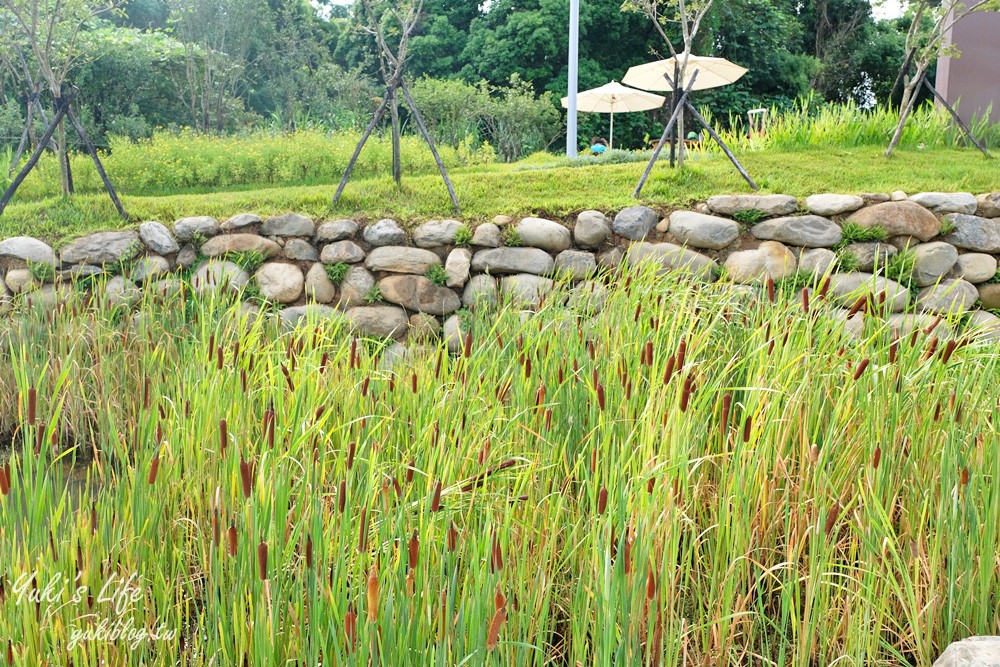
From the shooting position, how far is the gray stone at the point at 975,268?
531 cm

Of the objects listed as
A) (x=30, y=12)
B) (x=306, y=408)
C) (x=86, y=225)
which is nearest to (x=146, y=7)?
(x=30, y=12)

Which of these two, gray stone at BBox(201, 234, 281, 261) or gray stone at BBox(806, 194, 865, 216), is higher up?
gray stone at BBox(806, 194, 865, 216)

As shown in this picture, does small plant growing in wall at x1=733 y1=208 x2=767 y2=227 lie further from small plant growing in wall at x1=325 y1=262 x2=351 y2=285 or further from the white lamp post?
the white lamp post

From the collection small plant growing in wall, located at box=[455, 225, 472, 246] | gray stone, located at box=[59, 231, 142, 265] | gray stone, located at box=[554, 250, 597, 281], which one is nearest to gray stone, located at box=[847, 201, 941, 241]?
gray stone, located at box=[554, 250, 597, 281]

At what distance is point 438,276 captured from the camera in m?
5.26

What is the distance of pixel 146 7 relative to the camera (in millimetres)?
21859

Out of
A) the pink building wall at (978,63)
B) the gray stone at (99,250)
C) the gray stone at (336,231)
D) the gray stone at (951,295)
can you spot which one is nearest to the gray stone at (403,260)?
the gray stone at (336,231)

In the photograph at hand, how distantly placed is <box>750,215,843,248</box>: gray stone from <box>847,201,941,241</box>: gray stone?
19 centimetres

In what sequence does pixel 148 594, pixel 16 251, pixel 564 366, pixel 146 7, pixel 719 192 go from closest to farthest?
pixel 148 594, pixel 564 366, pixel 16 251, pixel 719 192, pixel 146 7

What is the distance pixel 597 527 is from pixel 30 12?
22.8ft

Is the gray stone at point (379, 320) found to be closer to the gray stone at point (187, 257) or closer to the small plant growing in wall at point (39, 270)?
the gray stone at point (187, 257)

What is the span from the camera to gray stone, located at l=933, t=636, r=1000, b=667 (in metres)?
1.49

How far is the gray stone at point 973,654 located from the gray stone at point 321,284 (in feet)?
14.4

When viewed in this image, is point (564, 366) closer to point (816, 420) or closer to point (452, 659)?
point (816, 420)
